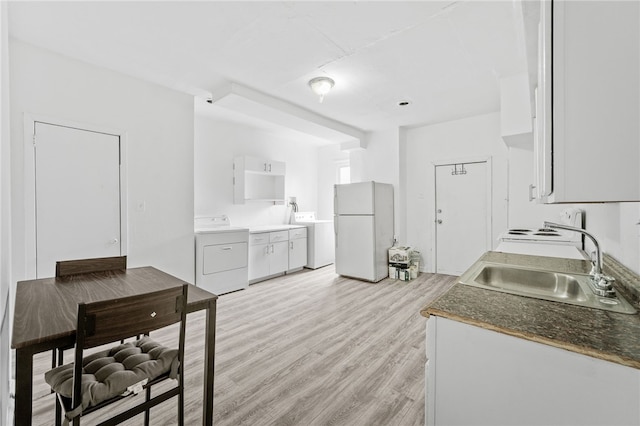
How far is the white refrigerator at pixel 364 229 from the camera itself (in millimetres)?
4352

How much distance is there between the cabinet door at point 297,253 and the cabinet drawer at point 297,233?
0.05m

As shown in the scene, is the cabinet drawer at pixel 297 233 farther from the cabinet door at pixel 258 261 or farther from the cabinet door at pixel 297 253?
the cabinet door at pixel 258 261

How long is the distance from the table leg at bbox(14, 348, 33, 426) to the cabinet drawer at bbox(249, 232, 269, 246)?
329cm

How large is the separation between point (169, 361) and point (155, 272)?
774 mm

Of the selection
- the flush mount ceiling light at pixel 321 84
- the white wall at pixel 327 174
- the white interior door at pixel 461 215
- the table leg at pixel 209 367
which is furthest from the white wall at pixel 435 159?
the table leg at pixel 209 367

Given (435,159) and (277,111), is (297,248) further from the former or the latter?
(435,159)

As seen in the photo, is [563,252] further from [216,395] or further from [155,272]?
[155,272]

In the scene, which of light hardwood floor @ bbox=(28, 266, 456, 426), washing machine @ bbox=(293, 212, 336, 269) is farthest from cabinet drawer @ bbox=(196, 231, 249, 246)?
washing machine @ bbox=(293, 212, 336, 269)

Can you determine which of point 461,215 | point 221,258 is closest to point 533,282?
point 461,215

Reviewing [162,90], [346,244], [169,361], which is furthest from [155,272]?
[346,244]

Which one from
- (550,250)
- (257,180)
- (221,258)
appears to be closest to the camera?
(550,250)

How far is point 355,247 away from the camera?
4539 mm

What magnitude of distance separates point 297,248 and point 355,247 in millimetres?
1094

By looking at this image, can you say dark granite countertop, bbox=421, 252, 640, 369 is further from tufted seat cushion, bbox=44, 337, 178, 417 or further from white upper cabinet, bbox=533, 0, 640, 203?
tufted seat cushion, bbox=44, 337, 178, 417
